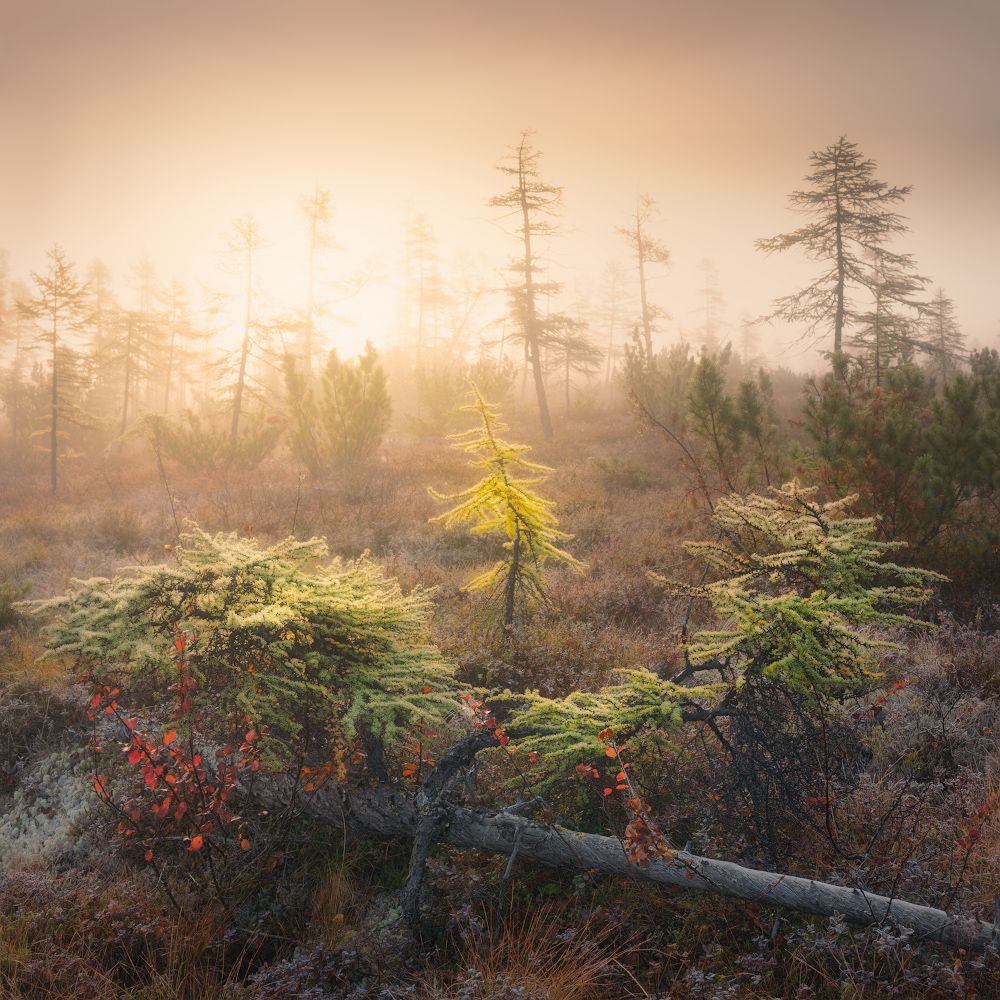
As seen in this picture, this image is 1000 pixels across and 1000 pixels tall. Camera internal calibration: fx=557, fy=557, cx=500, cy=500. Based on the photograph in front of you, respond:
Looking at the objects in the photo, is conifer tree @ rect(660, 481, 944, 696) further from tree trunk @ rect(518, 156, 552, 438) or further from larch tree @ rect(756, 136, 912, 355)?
tree trunk @ rect(518, 156, 552, 438)

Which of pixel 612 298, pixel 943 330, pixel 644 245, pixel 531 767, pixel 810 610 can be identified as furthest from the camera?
pixel 612 298

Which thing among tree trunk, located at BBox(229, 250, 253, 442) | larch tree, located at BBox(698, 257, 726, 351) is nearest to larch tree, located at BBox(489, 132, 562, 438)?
tree trunk, located at BBox(229, 250, 253, 442)

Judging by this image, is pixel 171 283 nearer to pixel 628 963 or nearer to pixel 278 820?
pixel 278 820

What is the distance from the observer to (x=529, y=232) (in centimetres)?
2491

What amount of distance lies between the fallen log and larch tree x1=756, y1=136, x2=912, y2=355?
68.8ft

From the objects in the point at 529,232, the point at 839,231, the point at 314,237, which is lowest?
the point at 839,231

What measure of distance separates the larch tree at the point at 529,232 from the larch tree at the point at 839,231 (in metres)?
9.66

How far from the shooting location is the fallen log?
2799mm

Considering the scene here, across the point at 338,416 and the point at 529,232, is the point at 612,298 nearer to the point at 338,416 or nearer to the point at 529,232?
the point at 529,232

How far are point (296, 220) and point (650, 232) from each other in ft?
67.3

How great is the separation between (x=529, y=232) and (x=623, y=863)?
25.8m

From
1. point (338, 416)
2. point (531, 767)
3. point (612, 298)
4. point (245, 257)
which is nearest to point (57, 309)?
point (245, 257)

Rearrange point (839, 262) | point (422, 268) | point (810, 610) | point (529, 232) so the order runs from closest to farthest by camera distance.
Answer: point (810, 610) → point (839, 262) → point (529, 232) → point (422, 268)

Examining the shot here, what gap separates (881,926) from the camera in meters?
2.79
